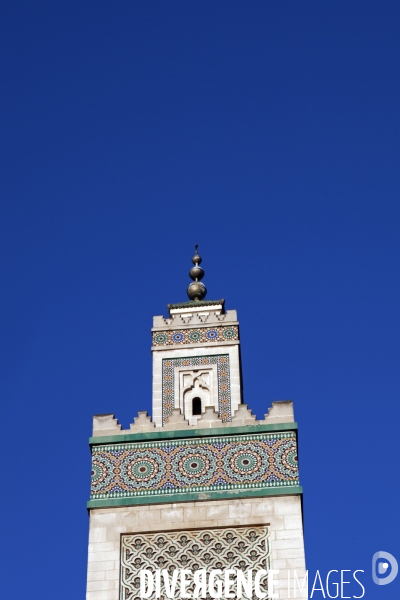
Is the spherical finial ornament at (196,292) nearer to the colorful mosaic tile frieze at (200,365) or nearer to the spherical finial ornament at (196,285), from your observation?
the spherical finial ornament at (196,285)

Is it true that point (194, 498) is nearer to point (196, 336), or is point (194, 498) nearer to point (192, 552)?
point (192, 552)

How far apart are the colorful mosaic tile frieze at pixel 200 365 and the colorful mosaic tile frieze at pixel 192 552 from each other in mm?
1537

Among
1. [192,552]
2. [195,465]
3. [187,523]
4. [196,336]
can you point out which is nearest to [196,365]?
[196,336]

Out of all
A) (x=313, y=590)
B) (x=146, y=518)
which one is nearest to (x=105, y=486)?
(x=146, y=518)

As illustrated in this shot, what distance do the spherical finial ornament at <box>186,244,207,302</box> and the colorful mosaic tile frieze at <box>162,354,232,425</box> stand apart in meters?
1.15

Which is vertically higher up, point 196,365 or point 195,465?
point 196,365

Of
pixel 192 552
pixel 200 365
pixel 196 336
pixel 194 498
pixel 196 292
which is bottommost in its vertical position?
pixel 192 552

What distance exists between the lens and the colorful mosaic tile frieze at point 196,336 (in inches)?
525

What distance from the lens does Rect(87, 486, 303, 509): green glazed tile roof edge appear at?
11367 millimetres

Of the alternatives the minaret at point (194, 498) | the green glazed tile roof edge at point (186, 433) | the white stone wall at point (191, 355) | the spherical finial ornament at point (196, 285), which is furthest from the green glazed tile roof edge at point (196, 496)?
the spherical finial ornament at point (196, 285)

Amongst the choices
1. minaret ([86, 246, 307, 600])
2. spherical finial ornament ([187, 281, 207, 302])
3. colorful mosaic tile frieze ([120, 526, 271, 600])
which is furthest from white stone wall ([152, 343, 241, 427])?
colorful mosaic tile frieze ([120, 526, 271, 600])

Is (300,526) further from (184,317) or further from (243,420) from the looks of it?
(184,317)

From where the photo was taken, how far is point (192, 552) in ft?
36.6

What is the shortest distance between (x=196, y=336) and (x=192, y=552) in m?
2.88
